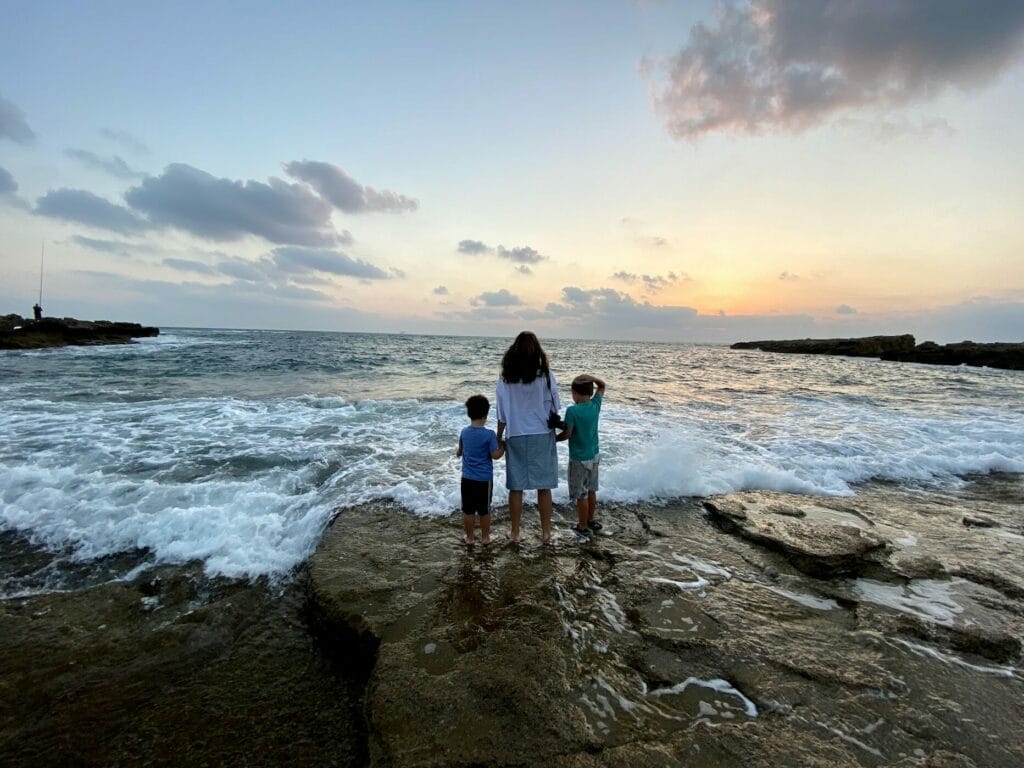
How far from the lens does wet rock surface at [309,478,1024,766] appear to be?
7.86ft

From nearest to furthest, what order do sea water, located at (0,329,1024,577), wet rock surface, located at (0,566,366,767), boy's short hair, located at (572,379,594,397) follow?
wet rock surface, located at (0,566,366,767)
boy's short hair, located at (572,379,594,397)
sea water, located at (0,329,1024,577)

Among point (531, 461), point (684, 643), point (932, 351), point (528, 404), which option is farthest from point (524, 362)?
point (932, 351)

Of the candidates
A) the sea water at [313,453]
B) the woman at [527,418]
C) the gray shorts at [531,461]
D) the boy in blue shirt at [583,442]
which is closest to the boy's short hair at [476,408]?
the woman at [527,418]

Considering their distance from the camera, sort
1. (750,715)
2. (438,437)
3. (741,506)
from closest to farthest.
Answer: (750,715), (741,506), (438,437)

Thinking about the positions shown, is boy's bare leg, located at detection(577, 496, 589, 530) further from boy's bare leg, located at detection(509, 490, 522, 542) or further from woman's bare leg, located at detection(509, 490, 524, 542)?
boy's bare leg, located at detection(509, 490, 522, 542)

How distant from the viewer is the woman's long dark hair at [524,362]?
4.46m

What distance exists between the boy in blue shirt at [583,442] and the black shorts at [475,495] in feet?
3.10

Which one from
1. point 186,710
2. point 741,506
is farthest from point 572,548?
point 186,710

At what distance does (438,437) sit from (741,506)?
5983 mm

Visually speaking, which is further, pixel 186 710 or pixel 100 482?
pixel 100 482

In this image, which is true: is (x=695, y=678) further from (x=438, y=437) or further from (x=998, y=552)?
(x=438, y=437)

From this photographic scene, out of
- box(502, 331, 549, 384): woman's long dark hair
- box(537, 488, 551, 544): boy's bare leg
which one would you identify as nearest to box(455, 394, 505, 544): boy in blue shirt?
box(502, 331, 549, 384): woman's long dark hair

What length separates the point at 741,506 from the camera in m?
6.00

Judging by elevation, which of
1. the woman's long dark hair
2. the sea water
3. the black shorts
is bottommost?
the sea water
